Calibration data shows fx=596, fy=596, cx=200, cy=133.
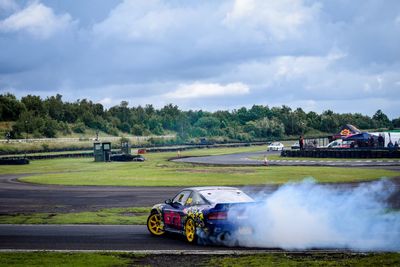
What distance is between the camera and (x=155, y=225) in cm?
1744

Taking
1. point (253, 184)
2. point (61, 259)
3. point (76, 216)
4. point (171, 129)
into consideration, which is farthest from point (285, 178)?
point (171, 129)

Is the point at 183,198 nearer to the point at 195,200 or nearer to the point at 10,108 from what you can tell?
the point at 195,200

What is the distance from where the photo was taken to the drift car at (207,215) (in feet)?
49.0

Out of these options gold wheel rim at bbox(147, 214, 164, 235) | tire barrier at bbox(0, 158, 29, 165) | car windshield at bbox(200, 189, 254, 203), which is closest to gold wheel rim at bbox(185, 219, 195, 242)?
car windshield at bbox(200, 189, 254, 203)

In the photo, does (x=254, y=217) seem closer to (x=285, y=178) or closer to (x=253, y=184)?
(x=253, y=184)

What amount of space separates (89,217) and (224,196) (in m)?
8.19

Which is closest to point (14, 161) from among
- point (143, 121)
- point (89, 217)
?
point (89, 217)

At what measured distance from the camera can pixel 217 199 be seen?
50.9ft

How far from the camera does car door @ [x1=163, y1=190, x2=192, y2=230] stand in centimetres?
1619

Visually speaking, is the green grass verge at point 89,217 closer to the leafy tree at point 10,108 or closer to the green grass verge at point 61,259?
the green grass verge at point 61,259

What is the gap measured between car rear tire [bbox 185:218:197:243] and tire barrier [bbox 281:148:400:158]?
48.4 meters

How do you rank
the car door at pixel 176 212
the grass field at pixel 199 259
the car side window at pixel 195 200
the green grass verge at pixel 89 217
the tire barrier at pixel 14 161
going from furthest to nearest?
1. the tire barrier at pixel 14 161
2. the green grass verge at pixel 89 217
3. the car door at pixel 176 212
4. the car side window at pixel 195 200
5. the grass field at pixel 199 259

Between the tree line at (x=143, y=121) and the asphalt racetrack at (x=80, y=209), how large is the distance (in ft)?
280

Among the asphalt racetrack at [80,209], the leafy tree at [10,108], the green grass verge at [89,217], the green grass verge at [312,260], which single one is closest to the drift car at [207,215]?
the asphalt racetrack at [80,209]
